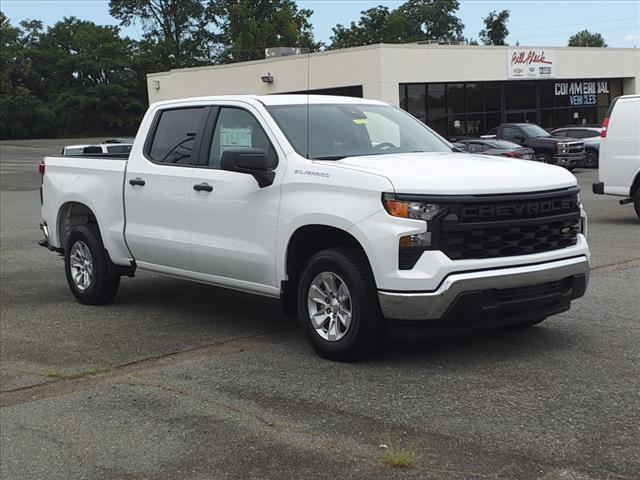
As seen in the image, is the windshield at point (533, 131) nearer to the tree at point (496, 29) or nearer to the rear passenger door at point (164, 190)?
the rear passenger door at point (164, 190)

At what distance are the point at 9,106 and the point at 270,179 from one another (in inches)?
3063

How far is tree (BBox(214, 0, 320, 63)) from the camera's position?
82188mm

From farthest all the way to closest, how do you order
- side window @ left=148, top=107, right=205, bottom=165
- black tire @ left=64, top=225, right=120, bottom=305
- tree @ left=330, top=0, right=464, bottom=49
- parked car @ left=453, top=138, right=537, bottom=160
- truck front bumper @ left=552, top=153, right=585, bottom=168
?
tree @ left=330, top=0, right=464, bottom=49 → truck front bumper @ left=552, top=153, right=585, bottom=168 → parked car @ left=453, top=138, right=537, bottom=160 → black tire @ left=64, top=225, right=120, bottom=305 → side window @ left=148, top=107, right=205, bottom=165

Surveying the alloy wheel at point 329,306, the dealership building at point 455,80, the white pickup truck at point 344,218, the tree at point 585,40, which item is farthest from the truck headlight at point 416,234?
the tree at point 585,40

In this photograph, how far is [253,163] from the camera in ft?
20.4

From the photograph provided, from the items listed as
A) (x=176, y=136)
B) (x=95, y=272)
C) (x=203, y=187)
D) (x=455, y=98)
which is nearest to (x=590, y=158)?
(x=455, y=98)

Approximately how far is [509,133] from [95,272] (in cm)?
2452

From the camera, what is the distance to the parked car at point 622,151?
1361 centimetres

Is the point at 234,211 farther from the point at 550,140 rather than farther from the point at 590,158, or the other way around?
the point at 590,158

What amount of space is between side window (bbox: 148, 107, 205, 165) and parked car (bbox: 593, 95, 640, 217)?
8.74 metres

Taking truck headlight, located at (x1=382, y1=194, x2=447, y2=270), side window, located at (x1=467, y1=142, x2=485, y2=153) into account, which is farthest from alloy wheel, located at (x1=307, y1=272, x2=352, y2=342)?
side window, located at (x1=467, y1=142, x2=485, y2=153)

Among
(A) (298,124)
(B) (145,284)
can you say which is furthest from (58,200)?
(A) (298,124)

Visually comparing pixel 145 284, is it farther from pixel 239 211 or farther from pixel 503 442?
pixel 503 442

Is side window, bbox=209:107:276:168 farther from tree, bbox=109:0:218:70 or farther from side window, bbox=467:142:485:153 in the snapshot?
tree, bbox=109:0:218:70
